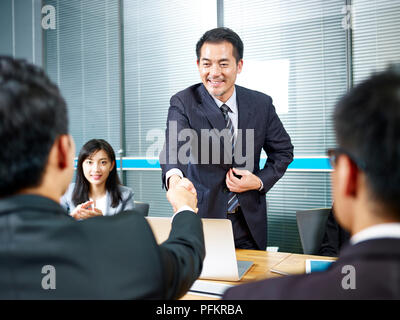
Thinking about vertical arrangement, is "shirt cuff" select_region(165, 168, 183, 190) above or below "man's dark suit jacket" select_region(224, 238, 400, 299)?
above

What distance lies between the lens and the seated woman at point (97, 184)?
2719mm

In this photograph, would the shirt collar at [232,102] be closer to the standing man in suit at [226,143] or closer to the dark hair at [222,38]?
the standing man in suit at [226,143]

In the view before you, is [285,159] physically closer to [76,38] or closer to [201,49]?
[201,49]

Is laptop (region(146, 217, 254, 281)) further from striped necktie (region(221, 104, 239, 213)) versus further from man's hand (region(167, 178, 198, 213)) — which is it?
striped necktie (region(221, 104, 239, 213))

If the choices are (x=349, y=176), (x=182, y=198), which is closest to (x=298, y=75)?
(x=182, y=198)

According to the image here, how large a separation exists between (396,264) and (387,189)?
4.9 inches

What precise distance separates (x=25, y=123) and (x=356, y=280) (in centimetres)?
65

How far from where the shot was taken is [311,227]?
89.0 inches

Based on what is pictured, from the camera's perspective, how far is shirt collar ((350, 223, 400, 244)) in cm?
59

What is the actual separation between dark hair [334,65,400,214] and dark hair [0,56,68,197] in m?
0.56

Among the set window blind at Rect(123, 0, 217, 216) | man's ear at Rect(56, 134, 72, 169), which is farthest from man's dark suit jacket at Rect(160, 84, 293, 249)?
window blind at Rect(123, 0, 217, 216)

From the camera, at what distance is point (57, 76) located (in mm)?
4988

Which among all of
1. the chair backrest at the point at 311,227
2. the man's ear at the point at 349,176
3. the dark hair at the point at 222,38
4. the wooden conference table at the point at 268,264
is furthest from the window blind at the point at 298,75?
the man's ear at the point at 349,176
